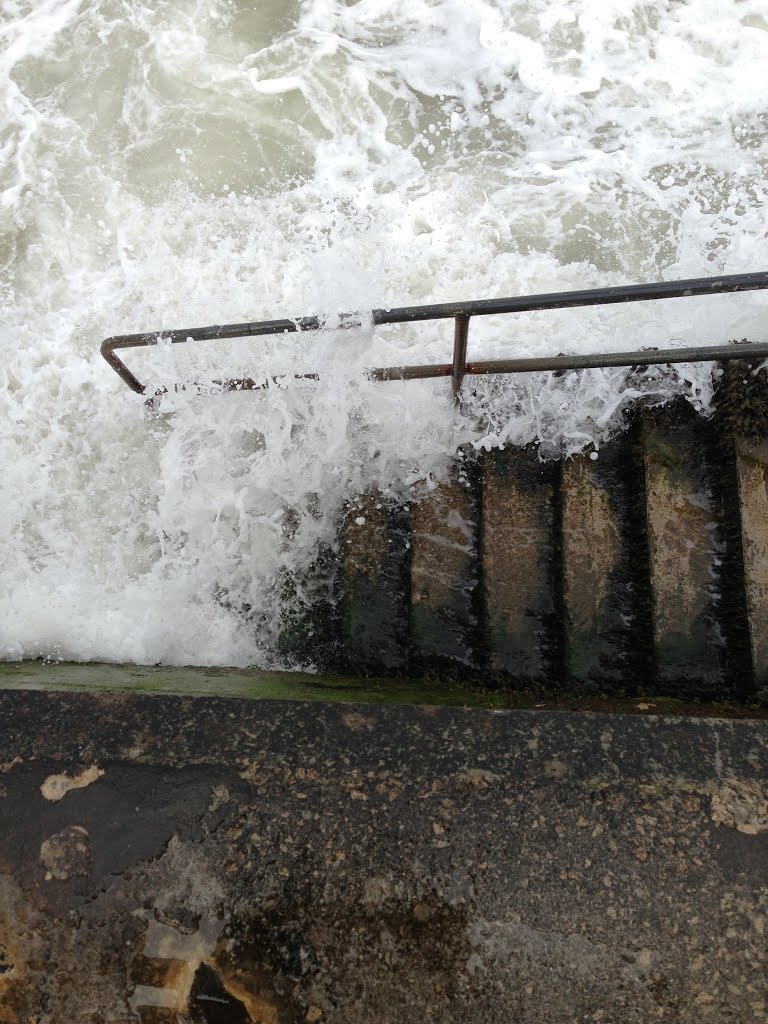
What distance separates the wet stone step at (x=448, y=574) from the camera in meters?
3.50

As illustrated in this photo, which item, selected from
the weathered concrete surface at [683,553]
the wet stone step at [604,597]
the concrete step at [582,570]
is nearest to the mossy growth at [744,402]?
the concrete step at [582,570]

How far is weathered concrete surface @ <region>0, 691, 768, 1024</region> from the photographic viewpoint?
2162 millimetres

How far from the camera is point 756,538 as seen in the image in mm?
3061

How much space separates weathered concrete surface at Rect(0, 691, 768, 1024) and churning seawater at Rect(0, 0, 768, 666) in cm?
155

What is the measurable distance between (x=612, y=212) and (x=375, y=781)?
475 cm

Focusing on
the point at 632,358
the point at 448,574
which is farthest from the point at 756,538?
the point at 448,574

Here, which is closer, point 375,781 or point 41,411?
point 375,781

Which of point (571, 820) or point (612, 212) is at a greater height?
point (612, 212)

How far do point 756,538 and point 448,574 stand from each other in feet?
4.83

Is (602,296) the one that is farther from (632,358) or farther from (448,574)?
(448,574)

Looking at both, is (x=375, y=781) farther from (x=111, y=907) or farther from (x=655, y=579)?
(x=655, y=579)

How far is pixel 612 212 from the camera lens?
5.25m

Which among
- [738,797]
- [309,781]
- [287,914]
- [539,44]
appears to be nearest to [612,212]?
[539,44]

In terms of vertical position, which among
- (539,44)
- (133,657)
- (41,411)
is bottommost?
(133,657)
